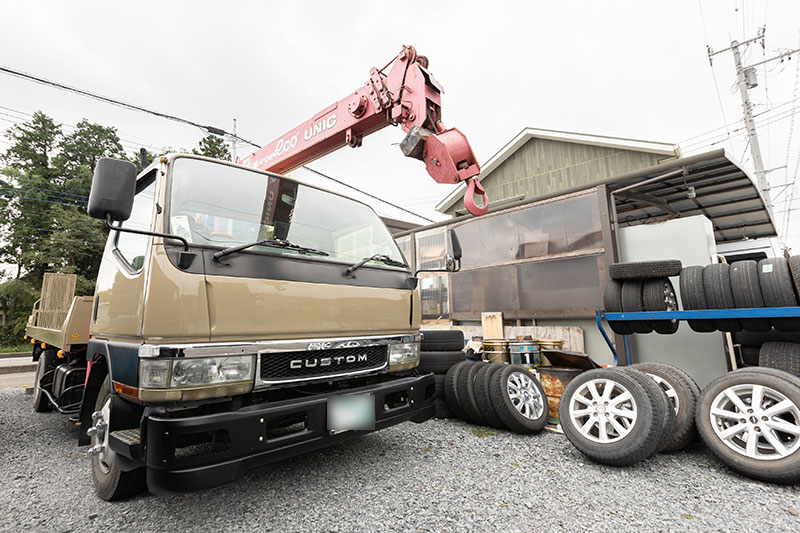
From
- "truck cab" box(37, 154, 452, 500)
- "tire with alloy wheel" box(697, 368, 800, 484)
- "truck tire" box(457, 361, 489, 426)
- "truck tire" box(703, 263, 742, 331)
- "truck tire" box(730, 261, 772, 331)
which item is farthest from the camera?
"truck tire" box(457, 361, 489, 426)

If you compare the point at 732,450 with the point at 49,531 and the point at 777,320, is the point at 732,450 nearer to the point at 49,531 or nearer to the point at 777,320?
the point at 777,320

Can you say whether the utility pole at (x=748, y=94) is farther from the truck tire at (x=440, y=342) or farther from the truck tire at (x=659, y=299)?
the truck tire at (x=440, y=342)

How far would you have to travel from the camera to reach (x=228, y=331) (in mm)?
1902

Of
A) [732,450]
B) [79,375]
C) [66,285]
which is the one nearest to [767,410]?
[732,450]

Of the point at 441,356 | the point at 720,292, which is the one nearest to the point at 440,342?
the point at 441,356

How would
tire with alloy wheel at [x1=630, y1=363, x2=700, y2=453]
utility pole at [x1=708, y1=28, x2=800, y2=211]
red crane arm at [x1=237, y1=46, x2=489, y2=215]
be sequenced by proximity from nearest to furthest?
tire with alloy wheel at [x1=630, y1=363, x2=700, y2=453] < red crane arm at [x1=237, y1=46, x2=489, y2=215] < utility pole at [x1=708, y1=28, x2=800, y2=211]

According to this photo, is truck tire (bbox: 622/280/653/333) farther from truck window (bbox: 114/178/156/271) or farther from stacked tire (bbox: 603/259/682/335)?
truck window (bbox: 114/178/156/271)

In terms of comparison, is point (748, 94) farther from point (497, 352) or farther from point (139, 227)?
point (139, 227)

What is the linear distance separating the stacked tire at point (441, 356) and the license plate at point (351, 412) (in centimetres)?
162

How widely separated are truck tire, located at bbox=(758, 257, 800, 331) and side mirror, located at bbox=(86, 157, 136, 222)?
4.66 metres

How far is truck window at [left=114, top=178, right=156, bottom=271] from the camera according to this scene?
2.13 meters

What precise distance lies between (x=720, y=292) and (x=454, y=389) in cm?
261

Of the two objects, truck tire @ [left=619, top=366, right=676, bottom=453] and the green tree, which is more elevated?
the green tree

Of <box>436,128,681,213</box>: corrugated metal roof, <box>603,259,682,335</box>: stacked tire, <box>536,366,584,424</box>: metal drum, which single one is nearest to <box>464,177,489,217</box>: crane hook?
<box>603,259,682,335</box>: stacked tire
